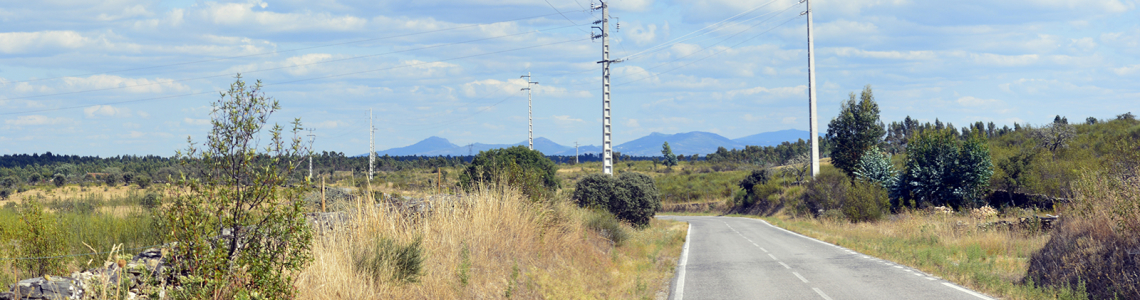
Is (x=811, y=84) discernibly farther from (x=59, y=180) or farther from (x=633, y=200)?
(x=59, y=180)

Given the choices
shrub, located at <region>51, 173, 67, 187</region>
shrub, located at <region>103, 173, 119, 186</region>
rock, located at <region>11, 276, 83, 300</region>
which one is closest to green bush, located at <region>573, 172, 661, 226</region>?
rock, located at <region>11, 276, 83, 300</region>

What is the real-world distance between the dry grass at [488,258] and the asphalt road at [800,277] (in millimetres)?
952

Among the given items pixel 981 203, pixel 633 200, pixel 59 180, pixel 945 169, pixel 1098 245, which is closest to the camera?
pixel 1098 245

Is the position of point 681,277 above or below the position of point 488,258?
below

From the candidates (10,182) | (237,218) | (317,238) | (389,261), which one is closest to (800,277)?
(389,261)

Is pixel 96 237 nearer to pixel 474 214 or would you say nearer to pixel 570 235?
pixel 474 214

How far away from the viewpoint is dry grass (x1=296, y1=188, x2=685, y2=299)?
7648 millimetres

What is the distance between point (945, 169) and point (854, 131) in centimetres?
1625

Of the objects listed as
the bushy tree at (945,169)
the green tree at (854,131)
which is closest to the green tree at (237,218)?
the bushy tree at (945,169)

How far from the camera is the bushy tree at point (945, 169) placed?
3459 centimetres

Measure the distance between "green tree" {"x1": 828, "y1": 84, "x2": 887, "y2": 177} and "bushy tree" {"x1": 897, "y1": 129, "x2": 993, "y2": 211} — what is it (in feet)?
40.2

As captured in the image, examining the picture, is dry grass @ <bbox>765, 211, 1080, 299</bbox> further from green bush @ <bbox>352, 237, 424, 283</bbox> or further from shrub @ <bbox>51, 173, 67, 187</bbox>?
shrub @ <bbox>51, 173, 67, 187</bbox>

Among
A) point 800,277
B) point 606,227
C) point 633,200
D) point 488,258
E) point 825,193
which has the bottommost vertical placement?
point 800,277

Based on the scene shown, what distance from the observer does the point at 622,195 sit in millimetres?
32125
